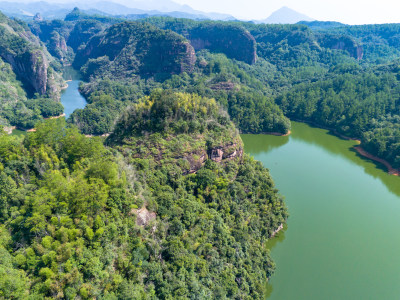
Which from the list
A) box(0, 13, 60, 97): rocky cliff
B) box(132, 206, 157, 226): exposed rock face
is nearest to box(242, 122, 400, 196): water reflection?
box(132, 206, 157, 226): exposed rock face

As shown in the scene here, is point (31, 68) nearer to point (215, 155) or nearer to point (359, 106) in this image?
point (215, 155)

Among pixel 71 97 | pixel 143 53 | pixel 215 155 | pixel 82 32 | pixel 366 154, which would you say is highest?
pixel 143 53

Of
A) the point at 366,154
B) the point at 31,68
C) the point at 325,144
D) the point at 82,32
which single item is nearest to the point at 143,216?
the point at 366,154

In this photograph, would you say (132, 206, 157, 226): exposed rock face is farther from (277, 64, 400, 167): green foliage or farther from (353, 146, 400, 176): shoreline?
(277, 64, 400, 167): green foliage

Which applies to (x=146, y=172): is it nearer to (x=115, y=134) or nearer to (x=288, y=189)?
(x=115, y=134)

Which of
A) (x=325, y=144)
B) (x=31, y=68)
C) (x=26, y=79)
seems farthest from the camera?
(x=26, y=79)

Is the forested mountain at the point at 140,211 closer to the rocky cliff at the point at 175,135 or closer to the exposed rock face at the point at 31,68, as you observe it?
the rocky cliff at the point at 175,135

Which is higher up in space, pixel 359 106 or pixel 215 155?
pixel 215 155
